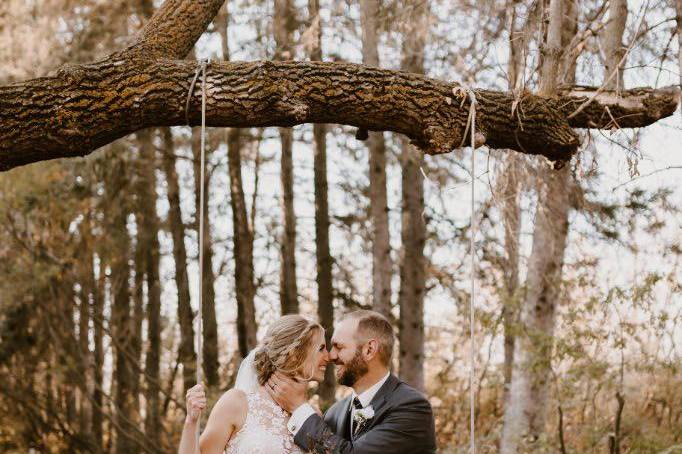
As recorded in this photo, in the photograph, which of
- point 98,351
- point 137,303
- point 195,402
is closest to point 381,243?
point 195,402

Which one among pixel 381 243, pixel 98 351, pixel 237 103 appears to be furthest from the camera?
pixel 98 351

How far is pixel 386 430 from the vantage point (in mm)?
3877

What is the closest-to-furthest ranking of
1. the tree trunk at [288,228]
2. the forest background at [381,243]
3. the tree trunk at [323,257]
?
the forest background at [381,243]
the tree trunk at [323,257]
the tree trunk at [288,228]

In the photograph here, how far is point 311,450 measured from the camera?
3.72 meters

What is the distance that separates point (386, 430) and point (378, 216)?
6322 millimetres

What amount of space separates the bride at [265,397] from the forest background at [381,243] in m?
1.66

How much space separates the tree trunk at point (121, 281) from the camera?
12945 millimetres

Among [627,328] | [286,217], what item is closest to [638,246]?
[627,328]

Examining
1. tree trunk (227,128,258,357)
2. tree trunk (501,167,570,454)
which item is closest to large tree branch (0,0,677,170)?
tree trunk (501,167,570,454)

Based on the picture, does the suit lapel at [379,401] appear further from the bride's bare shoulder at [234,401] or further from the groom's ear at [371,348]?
the bride's bare shoulder at [234,401]

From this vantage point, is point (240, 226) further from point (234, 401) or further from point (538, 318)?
point (234, 401)

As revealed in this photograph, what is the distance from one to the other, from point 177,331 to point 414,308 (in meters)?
9.50

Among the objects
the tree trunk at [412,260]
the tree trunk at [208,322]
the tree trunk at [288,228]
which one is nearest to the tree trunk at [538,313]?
the tree trunk at [412,260]

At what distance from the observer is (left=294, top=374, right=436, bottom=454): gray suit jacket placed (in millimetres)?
3756
